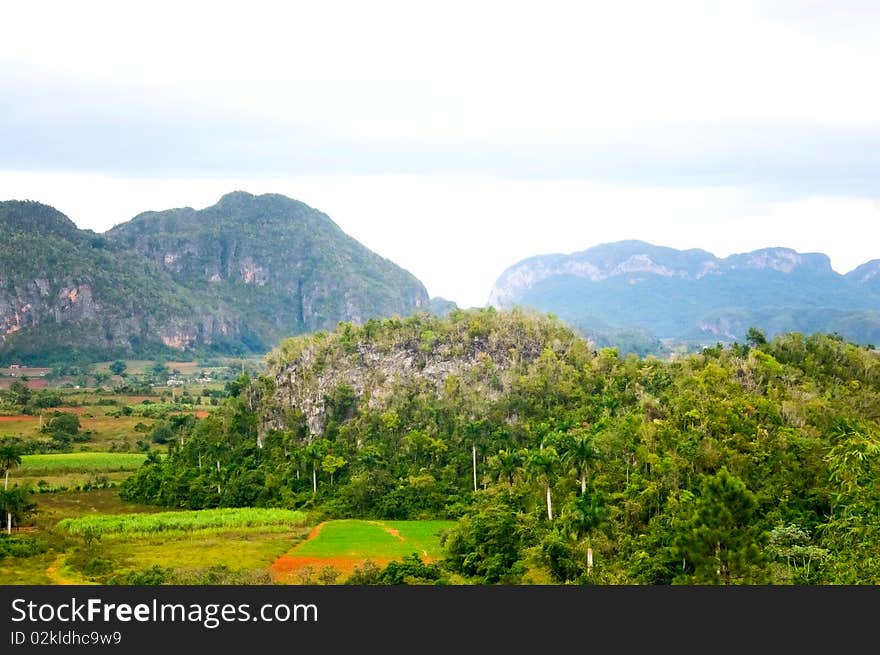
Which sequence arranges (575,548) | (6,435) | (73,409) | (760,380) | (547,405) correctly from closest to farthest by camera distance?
(575,548) < (760,380) < (547,405) < (6,435) < (73,409)

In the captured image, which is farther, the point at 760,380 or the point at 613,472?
the point at 760,380

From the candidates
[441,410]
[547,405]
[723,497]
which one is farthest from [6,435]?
[723,497]

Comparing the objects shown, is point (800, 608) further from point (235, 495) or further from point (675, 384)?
point (235, 495)

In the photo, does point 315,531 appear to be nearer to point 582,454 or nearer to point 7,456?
point 582,454

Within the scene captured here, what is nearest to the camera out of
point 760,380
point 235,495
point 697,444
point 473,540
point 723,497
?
point 723,497

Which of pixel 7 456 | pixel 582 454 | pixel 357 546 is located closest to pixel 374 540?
pixel 357 546

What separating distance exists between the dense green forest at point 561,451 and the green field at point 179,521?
4309 mm

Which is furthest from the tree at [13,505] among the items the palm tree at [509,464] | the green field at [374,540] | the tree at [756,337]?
the tree at [756,337]

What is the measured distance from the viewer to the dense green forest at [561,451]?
34781mm

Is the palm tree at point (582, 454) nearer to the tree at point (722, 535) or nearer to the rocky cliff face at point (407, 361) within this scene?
the tree at point (722, 535)

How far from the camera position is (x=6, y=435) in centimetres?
→ 9150

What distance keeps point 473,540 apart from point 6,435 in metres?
65.9

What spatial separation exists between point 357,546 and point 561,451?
13.6 meters

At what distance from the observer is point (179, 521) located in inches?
2233
